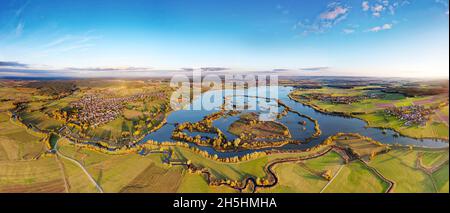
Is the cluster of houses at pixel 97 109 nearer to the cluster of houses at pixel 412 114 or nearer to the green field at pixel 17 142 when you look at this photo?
the green field at pixel 17 142

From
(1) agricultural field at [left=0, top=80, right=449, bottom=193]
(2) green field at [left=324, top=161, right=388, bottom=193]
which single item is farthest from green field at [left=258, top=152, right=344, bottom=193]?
(2) green field at [left=324, top=161, right=388, bottom=193]

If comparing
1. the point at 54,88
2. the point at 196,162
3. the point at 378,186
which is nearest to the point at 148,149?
the point at 196,162

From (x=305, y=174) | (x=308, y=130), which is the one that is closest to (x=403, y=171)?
(x=305, y=174)

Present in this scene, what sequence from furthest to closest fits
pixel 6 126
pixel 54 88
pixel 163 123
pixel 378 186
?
pixel 163 123
pixel 54 88
pixel 6 126
pixel 378 186

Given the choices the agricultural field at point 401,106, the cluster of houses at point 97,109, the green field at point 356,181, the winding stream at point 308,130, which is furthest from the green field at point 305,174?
the cluster of houses at point 97,109

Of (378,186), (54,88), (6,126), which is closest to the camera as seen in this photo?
(378,186)
